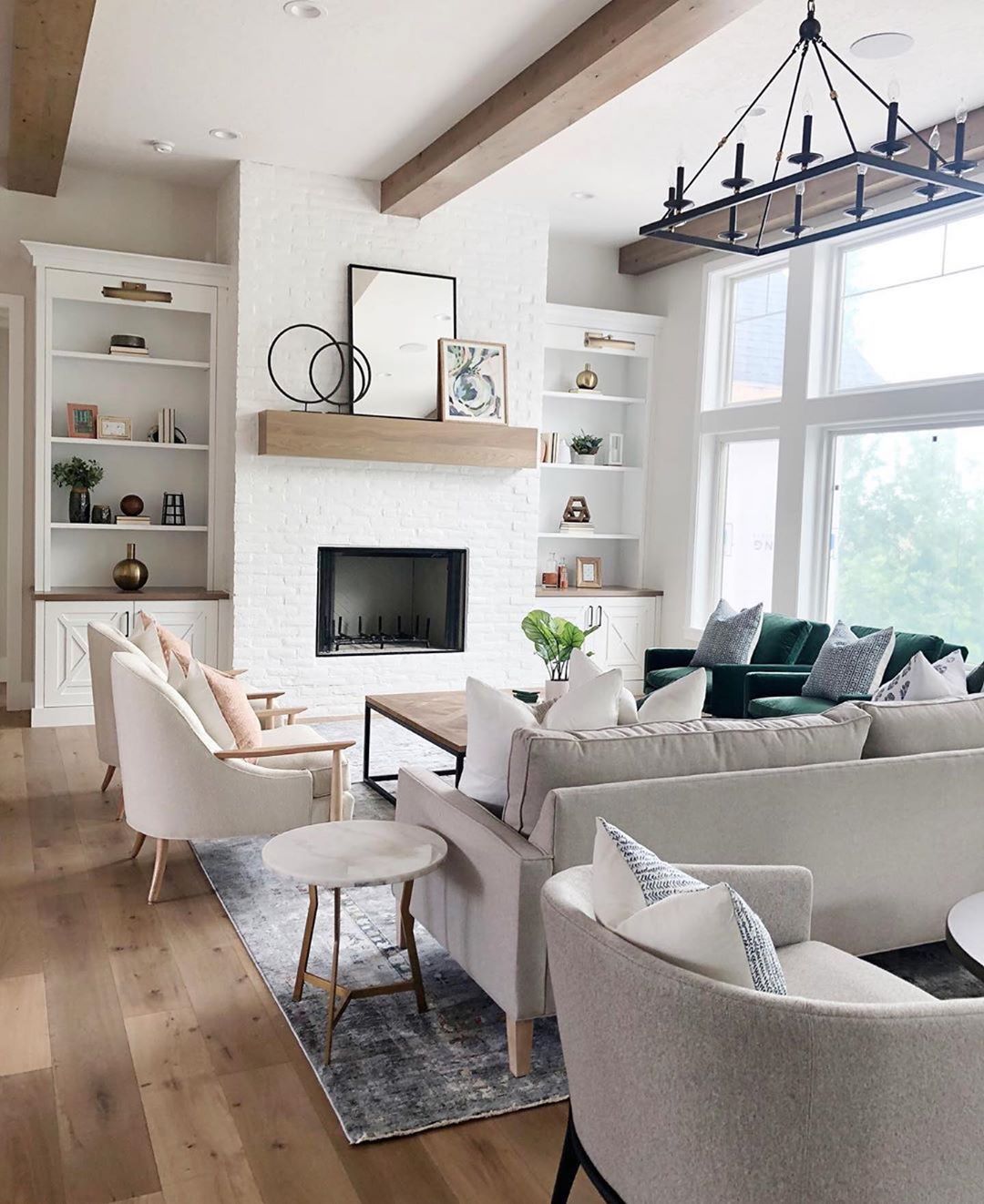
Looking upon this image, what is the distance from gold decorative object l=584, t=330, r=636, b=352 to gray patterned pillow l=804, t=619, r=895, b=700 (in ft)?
10.6

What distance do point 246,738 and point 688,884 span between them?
7.26ft

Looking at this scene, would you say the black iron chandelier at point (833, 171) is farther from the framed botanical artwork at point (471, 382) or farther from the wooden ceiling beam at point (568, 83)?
the framed botanical artwork at point (471, 382)

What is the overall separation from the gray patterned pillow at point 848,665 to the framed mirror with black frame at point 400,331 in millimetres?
2917

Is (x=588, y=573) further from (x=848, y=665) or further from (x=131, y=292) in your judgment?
(x=131, y=292)

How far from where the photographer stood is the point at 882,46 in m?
4.21

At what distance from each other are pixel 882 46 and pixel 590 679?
2.85 m

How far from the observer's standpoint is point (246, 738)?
366cm

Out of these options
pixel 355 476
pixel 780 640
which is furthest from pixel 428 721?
pixel 355 476

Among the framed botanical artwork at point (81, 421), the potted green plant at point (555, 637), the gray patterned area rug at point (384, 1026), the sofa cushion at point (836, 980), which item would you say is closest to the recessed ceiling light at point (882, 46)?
the potted green plant at point (555, 637)

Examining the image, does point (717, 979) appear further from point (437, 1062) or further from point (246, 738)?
point (246, 738)

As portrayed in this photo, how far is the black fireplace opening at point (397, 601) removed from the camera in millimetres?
6988

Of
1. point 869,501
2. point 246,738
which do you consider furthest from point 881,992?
point 869,501

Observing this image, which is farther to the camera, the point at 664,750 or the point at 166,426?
the point at 166,426

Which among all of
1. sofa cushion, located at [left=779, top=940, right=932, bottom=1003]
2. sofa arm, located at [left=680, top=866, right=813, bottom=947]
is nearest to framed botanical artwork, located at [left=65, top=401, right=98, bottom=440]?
sofa arm, located at [left=680, top=866, right=813, bottom=947]
